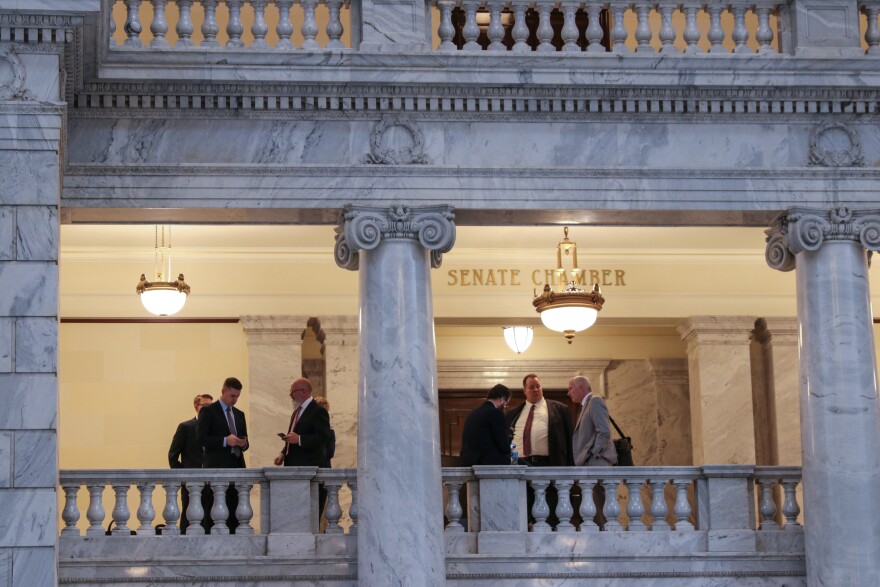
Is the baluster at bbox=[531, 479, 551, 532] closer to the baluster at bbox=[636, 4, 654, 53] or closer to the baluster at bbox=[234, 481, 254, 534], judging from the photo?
the baluster at bbox=[234, 481, 254, 534]

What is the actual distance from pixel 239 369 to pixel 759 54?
7.76 m

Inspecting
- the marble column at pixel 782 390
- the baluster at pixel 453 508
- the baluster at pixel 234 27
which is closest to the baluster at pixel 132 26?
the baluster at pixel 234 27

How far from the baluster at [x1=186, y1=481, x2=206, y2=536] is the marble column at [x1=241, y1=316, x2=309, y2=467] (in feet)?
16.0

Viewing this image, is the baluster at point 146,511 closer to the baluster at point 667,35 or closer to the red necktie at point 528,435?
the red necktie at point 528,435

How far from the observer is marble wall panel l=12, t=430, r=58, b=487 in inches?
526

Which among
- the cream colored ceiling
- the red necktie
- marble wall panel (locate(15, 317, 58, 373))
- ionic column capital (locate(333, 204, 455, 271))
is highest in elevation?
the cream colored ceiling

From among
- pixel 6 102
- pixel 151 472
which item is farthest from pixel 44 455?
pixel 6 102

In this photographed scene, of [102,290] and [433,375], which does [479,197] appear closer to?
[433,375]

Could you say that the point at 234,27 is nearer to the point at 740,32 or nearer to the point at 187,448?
the point at 187,448

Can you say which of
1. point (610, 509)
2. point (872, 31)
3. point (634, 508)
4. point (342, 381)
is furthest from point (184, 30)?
point (872, 31)

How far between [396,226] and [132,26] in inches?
113

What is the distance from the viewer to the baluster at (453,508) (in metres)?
15.3

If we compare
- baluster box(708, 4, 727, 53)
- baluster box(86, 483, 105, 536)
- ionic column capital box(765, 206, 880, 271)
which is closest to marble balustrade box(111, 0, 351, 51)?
baluster box(708, 4, 727, 53)

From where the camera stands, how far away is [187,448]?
16578mm
